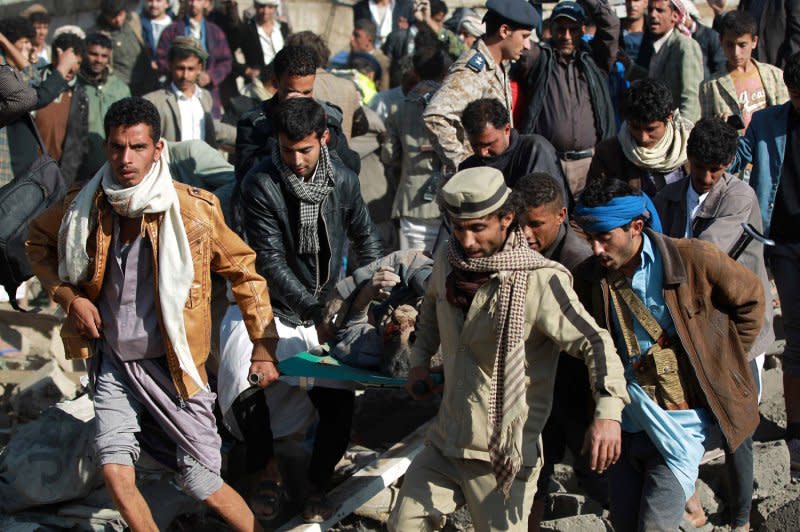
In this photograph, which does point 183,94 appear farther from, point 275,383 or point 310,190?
point 275,383

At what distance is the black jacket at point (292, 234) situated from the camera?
619 centimetres

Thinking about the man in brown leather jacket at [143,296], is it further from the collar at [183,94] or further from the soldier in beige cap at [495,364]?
the collar at [183,94]

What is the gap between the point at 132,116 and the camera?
17.2 ft

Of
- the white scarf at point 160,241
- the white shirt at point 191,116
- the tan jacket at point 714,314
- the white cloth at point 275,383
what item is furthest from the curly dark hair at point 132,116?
the white shirt at point 191,116

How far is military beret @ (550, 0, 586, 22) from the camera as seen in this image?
7.82 metres

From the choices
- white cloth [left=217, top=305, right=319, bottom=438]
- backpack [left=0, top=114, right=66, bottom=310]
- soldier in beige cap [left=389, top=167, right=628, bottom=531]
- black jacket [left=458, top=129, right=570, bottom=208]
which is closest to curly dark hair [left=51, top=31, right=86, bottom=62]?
backpack [left=0, top=114, right=66, bottom=310]

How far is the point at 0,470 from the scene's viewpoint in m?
6.39

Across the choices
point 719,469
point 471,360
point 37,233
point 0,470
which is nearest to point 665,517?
point 471,360

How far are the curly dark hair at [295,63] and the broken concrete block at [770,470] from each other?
3468 mm

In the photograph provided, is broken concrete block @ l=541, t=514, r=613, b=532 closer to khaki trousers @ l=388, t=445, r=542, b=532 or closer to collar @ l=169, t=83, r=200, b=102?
khaki trousers @ l=388, t=445, r=542, b=532

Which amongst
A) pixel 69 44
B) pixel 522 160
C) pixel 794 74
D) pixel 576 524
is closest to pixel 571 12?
pixel 794 74

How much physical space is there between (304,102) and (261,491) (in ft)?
6.72

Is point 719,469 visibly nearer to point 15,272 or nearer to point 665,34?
point 665,34

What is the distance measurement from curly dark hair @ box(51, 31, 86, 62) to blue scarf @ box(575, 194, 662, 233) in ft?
18.9
